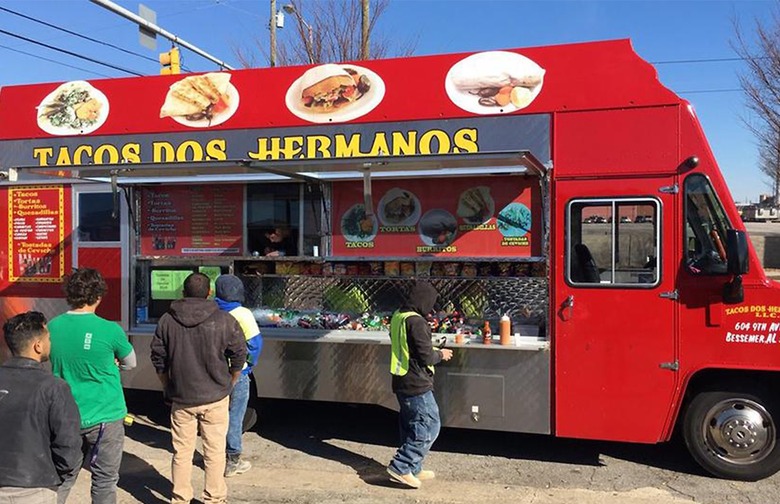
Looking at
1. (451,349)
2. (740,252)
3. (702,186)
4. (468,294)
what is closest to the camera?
(740,252)

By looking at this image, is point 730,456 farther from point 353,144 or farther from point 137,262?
point 137,262

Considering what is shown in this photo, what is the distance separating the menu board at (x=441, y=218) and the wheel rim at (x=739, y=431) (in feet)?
6.20

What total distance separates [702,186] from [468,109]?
75.4 inches

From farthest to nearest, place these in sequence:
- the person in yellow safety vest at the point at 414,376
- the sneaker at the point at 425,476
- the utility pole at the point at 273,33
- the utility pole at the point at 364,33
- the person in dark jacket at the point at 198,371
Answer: the utility pole at the point at 273,33 < the utility pole at the point at 364,33 < the sneaker at the point at 425,476 < the person in yellow safety vest at the point at 414,376 < the person in dark jacket at the point at 198,371

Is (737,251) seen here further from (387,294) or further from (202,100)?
(202,100)

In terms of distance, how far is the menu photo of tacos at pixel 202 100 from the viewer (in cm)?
593

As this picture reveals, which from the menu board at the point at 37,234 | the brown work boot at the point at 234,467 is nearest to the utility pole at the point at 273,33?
the menu board at the point at 37,234

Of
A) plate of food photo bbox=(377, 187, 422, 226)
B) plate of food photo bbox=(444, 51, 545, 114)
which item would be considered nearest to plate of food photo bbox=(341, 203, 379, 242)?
plate of food photo bbox=(377, 187, 422, 226)

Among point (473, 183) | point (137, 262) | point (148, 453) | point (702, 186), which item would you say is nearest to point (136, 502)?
point (148, 453)

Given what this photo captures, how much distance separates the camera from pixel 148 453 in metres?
5.55

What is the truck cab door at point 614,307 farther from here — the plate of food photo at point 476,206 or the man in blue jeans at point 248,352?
the man in blue jeans at point 248,352

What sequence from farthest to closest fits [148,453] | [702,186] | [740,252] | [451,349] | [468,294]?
[468,294]
[148,453]
[451,349]
[702,186]
[740,252]

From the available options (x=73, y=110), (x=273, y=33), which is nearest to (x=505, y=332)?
(x=73, y=110)

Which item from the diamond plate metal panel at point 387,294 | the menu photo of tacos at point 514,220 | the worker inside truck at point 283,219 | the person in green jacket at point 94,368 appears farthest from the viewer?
the worker inside truck at point 283,219
